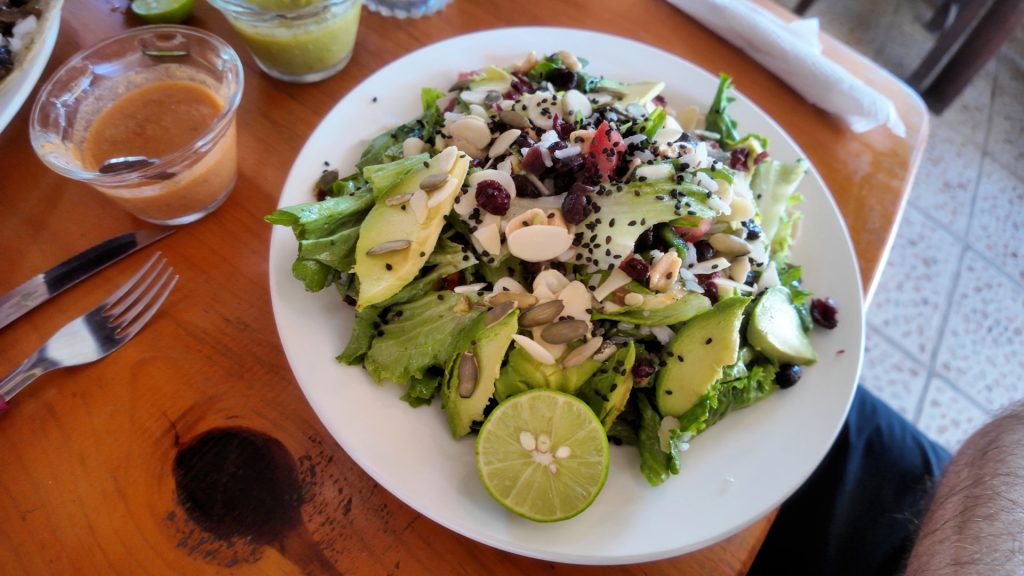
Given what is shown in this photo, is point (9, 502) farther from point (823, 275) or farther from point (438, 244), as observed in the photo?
point (823, 275)

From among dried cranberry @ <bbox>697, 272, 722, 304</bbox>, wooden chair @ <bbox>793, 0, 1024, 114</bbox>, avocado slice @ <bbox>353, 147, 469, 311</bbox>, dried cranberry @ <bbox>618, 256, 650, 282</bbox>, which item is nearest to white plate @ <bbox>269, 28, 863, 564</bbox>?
avocado slice @ <bbox>353, 147, 469, 311</bbox>

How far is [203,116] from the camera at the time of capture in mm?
1506

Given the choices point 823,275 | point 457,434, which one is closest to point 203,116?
point 457,434

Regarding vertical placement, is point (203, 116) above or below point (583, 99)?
below

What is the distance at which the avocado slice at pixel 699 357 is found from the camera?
119 centimetres

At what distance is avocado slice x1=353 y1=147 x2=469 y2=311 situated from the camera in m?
1.19

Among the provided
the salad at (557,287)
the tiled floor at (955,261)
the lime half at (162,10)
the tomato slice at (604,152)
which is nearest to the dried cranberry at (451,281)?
the salad at (557,287)

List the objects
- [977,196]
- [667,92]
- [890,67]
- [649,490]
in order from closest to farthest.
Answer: [649,490]
[667,92]
[977,196]
[890,67]

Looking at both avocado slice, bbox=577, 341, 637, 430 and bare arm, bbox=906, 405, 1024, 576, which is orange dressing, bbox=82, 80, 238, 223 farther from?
bare arm, bbox=906, 405, 1024, 576

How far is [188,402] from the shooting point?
1296mm

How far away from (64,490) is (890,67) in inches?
166

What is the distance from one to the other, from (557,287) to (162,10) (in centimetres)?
141

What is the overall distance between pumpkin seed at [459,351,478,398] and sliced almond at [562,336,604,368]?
0.18 meters

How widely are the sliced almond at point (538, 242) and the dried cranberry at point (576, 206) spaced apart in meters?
0.04
